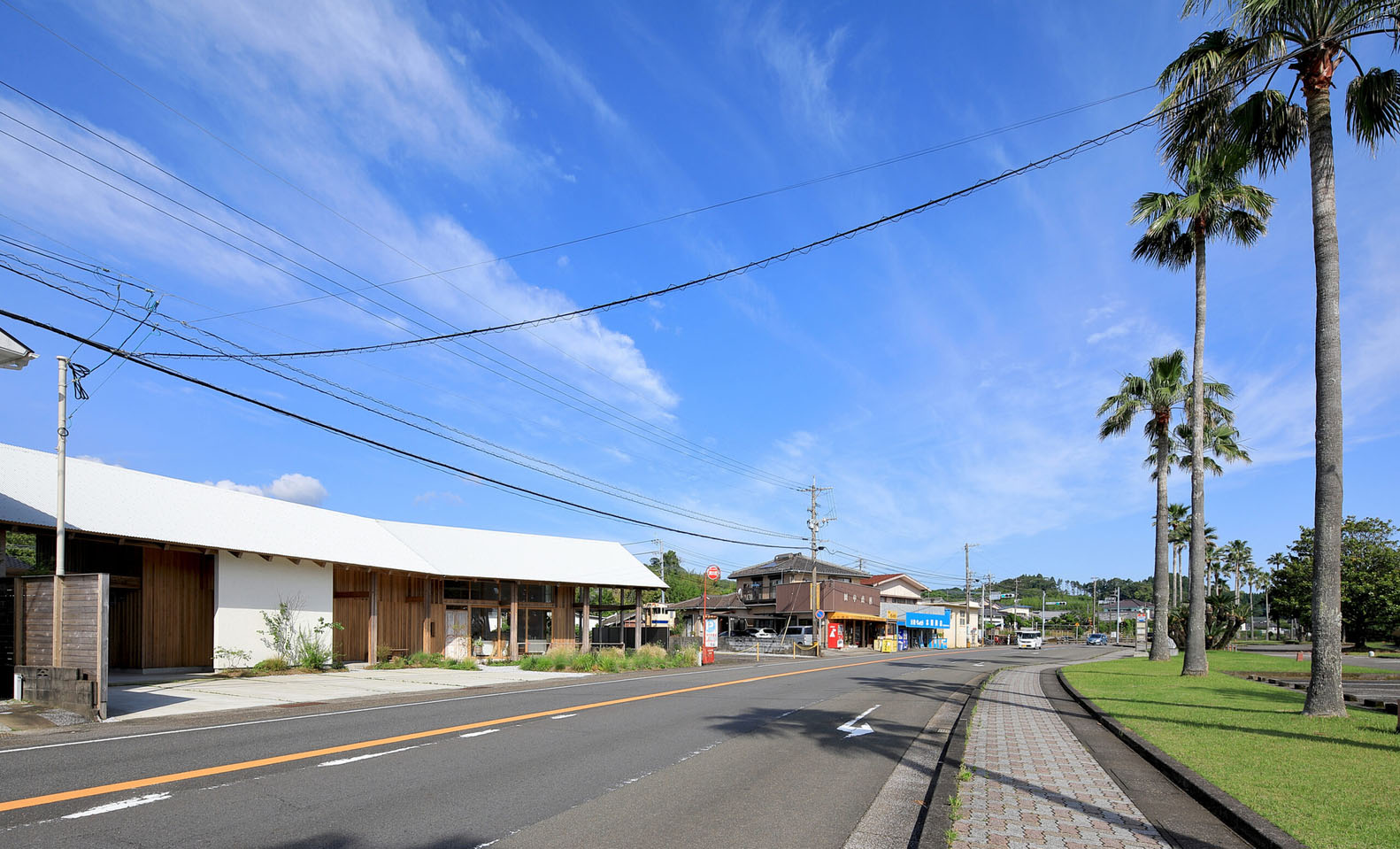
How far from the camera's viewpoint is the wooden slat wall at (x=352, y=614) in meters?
28.0

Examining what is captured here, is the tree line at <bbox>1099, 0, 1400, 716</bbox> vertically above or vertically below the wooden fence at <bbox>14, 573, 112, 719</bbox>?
above

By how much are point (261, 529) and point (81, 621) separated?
11.5 meters

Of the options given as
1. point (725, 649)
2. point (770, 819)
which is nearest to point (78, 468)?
point (770, 819)

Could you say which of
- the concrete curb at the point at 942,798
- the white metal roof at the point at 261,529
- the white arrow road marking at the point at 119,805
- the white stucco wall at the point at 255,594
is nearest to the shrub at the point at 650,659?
the white metal roof at the point at 261,529

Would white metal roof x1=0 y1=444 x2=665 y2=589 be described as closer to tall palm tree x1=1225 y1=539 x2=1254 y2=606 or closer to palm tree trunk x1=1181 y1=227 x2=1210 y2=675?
palm tree trunk x1=1181 y1=227 x2=1210 y2=675

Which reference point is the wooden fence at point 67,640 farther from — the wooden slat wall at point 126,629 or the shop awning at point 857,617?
the shop awning at point 857,617

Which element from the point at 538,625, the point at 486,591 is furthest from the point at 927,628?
the point at 486,591

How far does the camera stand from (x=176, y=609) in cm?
2261

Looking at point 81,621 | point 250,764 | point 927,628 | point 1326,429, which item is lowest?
point 927,628

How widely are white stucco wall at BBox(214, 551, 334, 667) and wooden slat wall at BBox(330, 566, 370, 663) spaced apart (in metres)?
2.23

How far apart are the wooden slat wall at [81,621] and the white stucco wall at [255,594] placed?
9260 millimetres

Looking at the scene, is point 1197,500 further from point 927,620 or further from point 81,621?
point 927,620

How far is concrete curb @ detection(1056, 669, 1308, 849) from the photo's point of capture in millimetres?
5965

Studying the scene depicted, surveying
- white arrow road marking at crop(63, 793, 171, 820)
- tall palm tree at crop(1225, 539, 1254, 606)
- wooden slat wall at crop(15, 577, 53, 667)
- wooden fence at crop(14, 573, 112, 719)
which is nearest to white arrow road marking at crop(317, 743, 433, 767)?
white arrow road marking at crop(63, 793, 171, 820)
